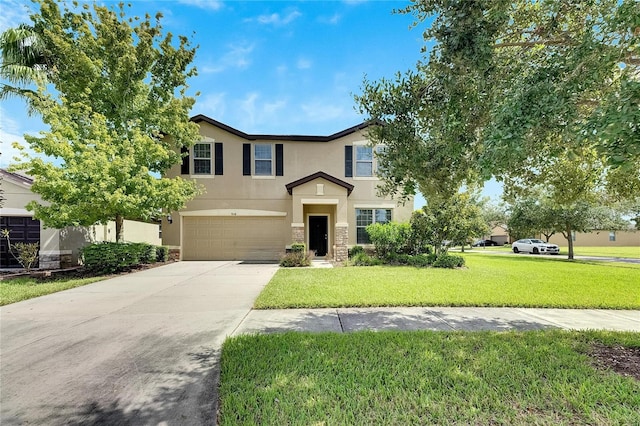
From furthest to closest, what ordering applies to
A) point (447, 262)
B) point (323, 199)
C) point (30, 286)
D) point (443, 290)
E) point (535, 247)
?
point (535, 247), point (323, 199), point (447, 262), point (30, 286), point (443, 290)

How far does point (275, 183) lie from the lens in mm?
16078

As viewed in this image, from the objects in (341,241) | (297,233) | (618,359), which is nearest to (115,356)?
(618,359)

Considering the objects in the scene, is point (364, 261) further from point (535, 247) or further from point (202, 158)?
point (535, 247)

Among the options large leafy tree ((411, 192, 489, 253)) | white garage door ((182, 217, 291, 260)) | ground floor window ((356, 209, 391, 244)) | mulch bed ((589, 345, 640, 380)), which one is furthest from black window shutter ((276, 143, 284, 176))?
mulch bed ((589, 345, 640, 380))

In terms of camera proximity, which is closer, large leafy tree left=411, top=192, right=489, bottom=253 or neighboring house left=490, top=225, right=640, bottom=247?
large leafy tree left=411, top=192, right=489, bottom=253

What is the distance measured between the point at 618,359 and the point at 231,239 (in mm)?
14838

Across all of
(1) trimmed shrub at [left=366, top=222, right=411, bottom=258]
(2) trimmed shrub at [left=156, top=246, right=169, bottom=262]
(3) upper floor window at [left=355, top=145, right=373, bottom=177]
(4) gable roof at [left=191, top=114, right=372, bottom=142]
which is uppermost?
(4) gable roof at [left=191, top=114, right=372, bottom=142]

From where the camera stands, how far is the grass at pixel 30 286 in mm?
7259

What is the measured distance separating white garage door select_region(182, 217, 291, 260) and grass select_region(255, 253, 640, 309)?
512 centimetres

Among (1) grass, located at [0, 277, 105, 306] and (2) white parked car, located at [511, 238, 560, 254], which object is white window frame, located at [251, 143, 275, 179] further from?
(2) white parked car, located at [511, 238, 560, 254]

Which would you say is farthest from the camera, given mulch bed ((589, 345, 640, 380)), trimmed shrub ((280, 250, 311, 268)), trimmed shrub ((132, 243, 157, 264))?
trimmed shrub ((280, 250, 311, 268))

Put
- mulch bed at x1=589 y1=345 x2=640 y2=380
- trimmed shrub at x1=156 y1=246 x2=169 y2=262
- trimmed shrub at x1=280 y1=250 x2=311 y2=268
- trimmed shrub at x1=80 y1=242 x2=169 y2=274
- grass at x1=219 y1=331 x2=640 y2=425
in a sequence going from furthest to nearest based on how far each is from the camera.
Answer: trimmed shrub at x1=156 y1=246 x2=169 y2=262 < trimmed shrub at x1=280 y1=250 x2=311 y2=268 < trimmed shrub at x1=80 y1=242 x2=169 y2=274 < mulch bed at x1=589 y1=345 x2=640 y2=380 < grass at x1=219 y1=331 x2=640 y2=425

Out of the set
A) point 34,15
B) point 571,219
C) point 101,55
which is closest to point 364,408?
point 101,55

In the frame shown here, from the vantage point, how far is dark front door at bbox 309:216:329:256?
16667 mm
